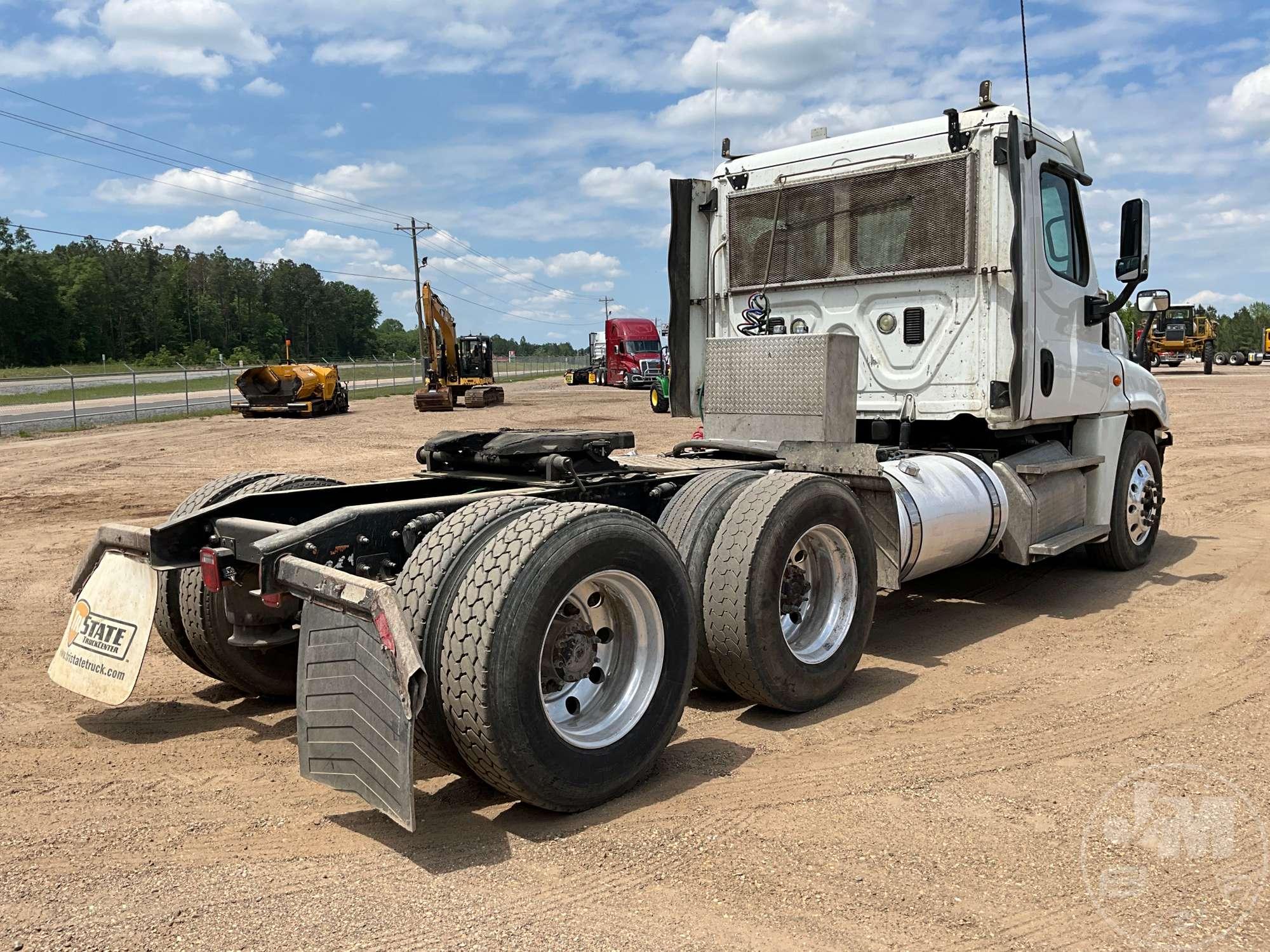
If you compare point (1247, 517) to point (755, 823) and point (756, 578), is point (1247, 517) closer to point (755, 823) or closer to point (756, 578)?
point (756, 578)

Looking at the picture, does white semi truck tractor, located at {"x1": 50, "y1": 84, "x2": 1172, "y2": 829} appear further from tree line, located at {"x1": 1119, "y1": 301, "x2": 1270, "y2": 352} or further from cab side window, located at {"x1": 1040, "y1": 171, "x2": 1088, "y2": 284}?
tree line, located at {"x1": 1119, "y1": 301, "x2": 1270, "y2": 352}

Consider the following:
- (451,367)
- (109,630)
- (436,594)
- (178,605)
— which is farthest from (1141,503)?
(451,367)

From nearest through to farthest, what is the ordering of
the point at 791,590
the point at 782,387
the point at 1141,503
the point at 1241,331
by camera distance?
the point at 791,590 → the point at 782,387 → the point at 1141,503 → the point at 1241,331

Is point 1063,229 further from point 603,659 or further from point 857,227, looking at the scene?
point 603,659

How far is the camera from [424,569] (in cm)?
355

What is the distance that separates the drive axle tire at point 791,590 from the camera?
452 cm

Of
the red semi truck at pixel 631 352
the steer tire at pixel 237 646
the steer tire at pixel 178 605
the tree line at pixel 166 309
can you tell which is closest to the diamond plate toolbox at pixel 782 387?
the steer tire at pixel 237 646

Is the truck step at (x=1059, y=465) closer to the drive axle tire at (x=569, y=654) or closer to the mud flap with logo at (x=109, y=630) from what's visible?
the drive axle tire at (x=569, y=654)

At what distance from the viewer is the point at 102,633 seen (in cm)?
433

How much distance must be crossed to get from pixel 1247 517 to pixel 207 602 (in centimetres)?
1040

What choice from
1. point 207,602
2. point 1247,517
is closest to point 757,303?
point 207,602

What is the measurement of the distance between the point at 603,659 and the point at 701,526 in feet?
3.40

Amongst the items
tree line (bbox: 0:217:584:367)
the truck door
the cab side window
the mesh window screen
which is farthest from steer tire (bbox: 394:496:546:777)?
tree line (bbox: 0:217:584:367)

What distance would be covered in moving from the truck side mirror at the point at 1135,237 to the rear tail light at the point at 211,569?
20.9ft
